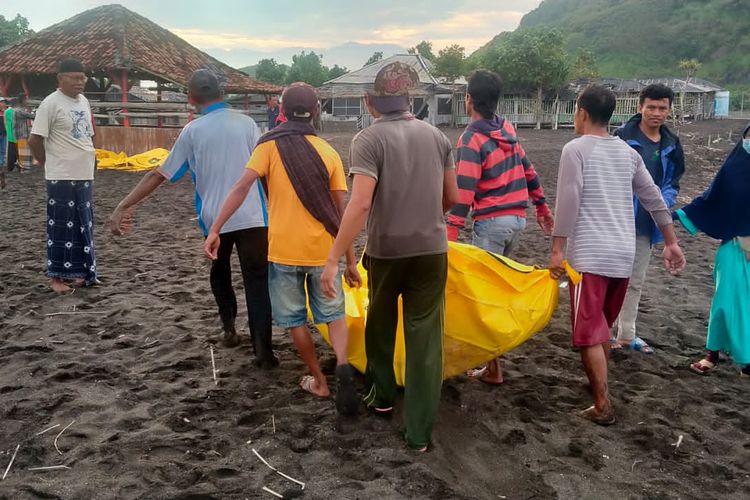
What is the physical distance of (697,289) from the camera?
5.93 meters

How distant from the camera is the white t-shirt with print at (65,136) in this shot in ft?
17.3

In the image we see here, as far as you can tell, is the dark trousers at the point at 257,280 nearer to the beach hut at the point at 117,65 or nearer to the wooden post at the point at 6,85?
the beach hut at the point at 117,65

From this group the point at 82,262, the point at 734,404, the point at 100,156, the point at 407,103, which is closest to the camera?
the point at 407,103

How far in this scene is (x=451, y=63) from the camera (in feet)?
147

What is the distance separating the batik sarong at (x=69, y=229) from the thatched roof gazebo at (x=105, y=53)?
1353cm

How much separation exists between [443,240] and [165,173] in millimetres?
1902

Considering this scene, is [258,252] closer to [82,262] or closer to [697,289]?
[82,262]

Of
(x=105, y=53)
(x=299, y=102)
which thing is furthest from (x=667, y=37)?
(x=299, y=102)

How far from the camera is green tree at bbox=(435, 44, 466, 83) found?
147 ft

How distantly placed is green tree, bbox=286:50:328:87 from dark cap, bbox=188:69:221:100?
51209 millimetres

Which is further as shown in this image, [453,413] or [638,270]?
[638,270]

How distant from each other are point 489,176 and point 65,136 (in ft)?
12.6

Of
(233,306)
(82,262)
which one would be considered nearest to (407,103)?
(233,306)

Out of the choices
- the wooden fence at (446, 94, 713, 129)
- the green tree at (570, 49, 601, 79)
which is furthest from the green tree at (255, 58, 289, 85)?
the green tree at (570, 49, 601, 79)
